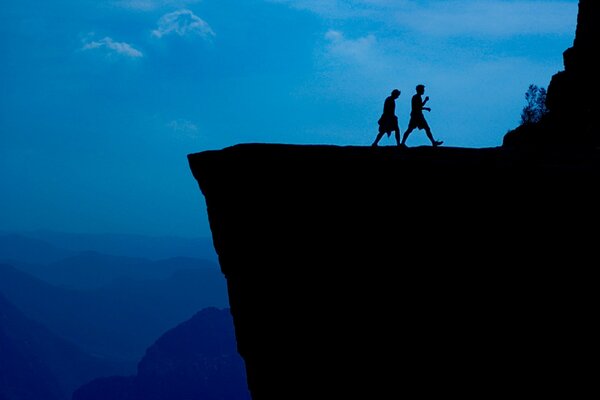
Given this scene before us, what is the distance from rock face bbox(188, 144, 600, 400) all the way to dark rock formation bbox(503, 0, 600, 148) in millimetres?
8307

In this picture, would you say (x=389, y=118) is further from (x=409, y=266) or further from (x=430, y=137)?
(x=409, y=266)

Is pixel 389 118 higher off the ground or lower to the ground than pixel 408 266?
higher

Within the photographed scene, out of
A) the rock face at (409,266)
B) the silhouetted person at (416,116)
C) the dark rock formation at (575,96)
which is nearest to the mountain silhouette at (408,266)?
the rock face at (409,266)

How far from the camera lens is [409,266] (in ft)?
33.0

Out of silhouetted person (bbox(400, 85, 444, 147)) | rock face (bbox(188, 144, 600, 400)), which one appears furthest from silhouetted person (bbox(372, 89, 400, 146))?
rock face (bbox(188, 144, 600, 400))

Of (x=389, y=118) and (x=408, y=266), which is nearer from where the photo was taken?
(x=408, y=266)

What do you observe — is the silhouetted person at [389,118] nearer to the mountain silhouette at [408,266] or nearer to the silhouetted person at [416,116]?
the silhouetted person at [416,116]

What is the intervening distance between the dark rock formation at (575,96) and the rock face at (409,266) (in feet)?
27.3

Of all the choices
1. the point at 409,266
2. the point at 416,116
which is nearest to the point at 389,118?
the point at 416,116

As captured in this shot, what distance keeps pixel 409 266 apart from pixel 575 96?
47.6ft

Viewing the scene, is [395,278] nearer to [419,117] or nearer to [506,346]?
[506,346]

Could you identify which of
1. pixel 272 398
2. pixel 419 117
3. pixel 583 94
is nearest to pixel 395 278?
pixel 272 398

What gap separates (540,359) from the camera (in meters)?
9.20

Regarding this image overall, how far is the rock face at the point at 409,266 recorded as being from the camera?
9.22 metres
